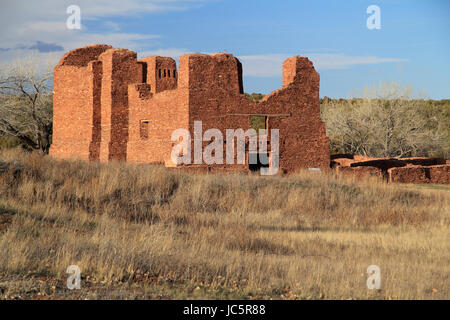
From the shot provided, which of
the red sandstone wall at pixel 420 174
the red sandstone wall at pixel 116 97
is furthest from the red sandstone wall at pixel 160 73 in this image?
the red sandstone wall at pixel 420 174

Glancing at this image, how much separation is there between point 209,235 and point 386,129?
27.2m

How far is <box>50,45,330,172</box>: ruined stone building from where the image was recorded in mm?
20703

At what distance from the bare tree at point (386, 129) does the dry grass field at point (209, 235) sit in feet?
55.3

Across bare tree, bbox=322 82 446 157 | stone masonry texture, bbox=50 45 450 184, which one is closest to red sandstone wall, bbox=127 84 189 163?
stone masonry texture, bbox=50 45 450 184

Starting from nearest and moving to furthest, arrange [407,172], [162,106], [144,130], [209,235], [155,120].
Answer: [209,235], [162,106], [155,120], [407,172], [144,130]

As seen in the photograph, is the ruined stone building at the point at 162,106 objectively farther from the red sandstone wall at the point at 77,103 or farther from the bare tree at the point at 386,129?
the bare tree at the point at 386,129

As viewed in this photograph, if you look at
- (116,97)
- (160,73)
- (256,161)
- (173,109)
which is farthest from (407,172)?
(116,97)

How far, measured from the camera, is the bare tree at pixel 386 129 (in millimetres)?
34688

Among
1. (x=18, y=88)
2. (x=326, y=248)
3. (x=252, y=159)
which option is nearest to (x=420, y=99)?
(x=252, y=159)

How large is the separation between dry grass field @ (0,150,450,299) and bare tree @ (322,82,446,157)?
16.8m

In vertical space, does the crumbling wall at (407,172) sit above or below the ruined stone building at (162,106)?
below

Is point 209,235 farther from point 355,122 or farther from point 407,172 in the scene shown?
point 355,122

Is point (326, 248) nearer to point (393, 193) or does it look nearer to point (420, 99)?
point (393, 193)

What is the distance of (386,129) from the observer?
35281 mm
